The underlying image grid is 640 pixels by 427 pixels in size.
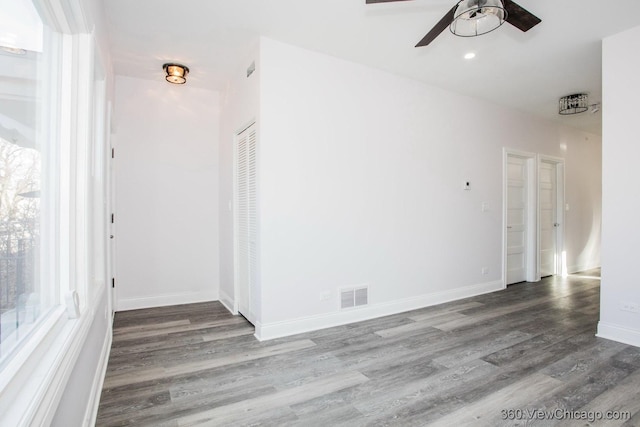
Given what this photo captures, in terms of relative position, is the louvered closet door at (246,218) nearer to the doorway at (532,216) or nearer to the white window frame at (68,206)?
the white window frame at (68,206)

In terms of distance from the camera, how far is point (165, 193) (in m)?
4.02

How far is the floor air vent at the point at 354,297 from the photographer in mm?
3328

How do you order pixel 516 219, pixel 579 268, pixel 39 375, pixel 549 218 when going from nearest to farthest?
pixel 39 375 < pixel 516 219 < pixel 549 218 < pixel 579 268

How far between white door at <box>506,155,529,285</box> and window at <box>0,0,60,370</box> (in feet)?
16.9

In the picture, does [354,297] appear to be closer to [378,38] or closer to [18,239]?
[378,38]

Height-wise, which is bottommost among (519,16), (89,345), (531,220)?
(89,345)

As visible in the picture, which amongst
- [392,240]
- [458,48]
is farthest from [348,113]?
[392,240]

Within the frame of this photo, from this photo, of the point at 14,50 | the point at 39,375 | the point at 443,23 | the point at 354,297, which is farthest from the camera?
the point at 354,297

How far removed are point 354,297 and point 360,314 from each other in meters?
0.20

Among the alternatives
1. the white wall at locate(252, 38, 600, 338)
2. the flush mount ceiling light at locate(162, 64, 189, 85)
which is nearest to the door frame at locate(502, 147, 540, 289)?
the white wall at locate(252, 38, 600, 338)

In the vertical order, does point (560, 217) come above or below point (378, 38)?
below

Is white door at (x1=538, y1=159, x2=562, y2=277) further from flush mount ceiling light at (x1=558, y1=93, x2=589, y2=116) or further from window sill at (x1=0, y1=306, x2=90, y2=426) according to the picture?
window sill at (x1=0, y1=306, x2=90, y2=426)

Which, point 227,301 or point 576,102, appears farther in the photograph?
point 576,102

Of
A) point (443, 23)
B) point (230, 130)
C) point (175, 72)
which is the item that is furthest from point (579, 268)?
point (175, 72)
